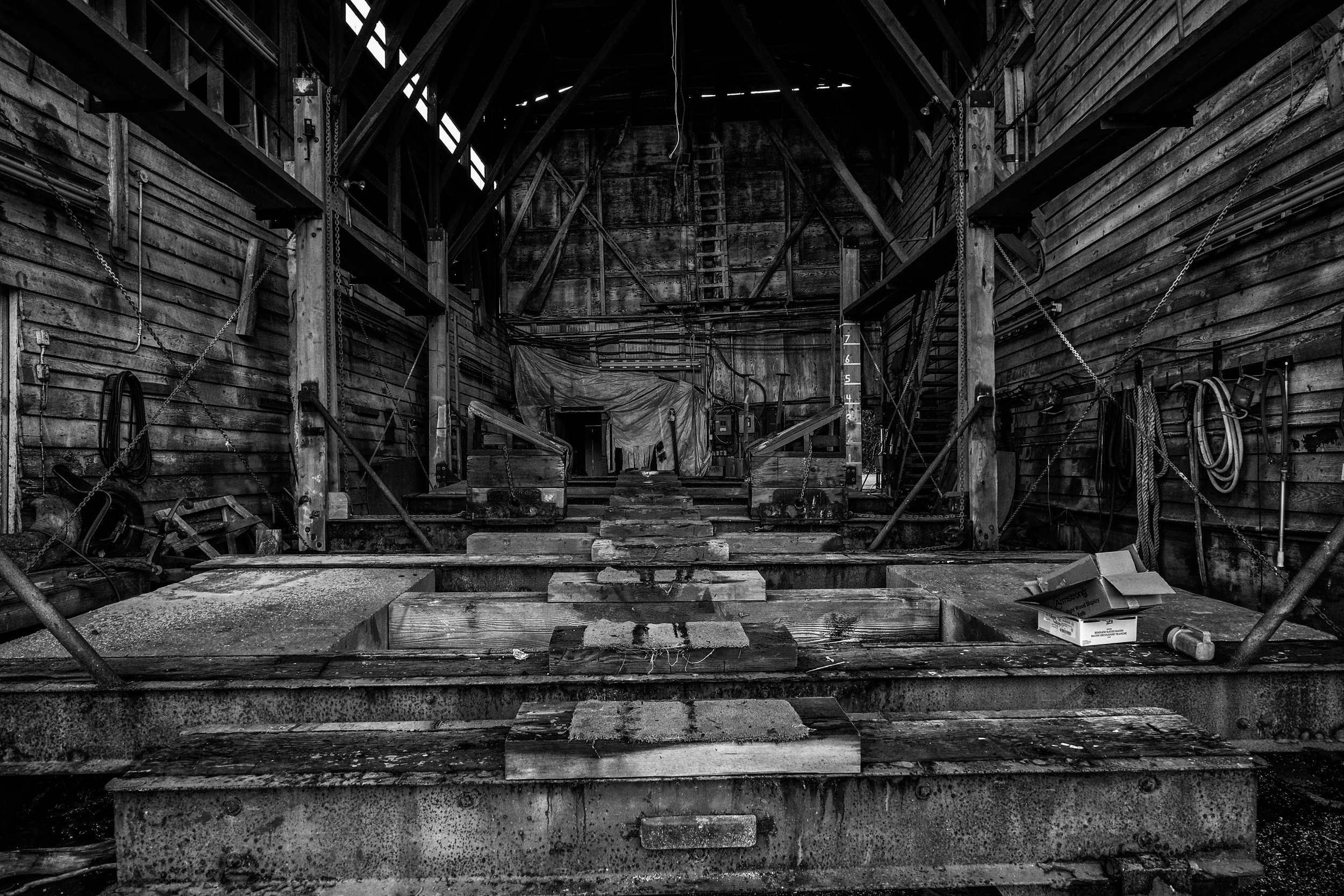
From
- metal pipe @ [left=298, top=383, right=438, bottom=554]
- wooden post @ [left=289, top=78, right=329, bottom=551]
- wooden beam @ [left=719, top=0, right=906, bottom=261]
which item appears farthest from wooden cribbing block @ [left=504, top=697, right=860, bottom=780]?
wooden beam @ [left=719, top=0, right=906, bottom=261]

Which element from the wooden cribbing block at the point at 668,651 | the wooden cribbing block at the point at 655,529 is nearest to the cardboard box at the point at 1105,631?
→ the wooden cribbing block at the point at 668,651

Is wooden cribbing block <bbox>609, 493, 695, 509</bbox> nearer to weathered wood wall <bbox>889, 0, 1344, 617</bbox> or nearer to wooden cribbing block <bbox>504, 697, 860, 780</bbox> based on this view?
weathered wood wall <bbox>889, 0, 1344, 617</bbox>

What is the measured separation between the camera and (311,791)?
1547 mm

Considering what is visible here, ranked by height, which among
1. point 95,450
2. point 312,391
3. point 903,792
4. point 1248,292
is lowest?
point 903,792

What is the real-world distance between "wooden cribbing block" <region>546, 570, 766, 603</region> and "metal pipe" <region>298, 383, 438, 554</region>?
9.13 ft

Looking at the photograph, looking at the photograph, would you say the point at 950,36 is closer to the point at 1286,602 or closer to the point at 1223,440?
the point at 1223,440

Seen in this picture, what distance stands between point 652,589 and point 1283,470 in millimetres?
5523

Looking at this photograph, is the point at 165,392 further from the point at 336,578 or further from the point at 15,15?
the point at 336,578

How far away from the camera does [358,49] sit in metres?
8.82

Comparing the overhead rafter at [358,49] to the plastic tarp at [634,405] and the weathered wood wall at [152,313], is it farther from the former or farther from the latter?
the plastic tarp at [634,405]

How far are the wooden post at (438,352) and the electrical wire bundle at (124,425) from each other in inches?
168

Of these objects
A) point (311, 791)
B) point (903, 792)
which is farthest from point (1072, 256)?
point (311, 791)

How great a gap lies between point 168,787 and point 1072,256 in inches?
403

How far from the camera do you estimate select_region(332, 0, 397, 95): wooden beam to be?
28.6 feet
